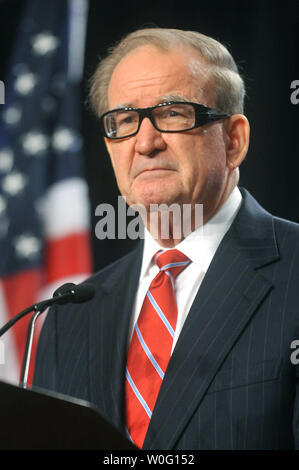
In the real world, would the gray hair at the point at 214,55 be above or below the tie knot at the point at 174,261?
above

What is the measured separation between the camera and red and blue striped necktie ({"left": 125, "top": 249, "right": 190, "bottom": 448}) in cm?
166

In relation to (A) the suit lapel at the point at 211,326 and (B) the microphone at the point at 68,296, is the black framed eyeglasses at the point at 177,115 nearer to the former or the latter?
(A) the suit lapel at the point at 211,326

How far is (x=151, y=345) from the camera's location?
1.74 m

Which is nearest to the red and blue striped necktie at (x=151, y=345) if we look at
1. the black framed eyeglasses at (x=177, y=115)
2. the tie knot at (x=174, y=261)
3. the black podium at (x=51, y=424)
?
the tie knot at (x=174, y=261)

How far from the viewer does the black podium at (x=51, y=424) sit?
921 mm

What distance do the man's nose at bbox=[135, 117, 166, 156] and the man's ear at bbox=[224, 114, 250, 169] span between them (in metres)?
0.24

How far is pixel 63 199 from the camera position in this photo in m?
2.61

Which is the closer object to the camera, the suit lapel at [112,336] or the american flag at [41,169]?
the suit lapel at [112,336]

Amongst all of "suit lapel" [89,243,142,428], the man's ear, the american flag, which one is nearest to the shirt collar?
the man's ear

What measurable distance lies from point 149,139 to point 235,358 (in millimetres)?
724

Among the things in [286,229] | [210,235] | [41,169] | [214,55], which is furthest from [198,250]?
[41,169]

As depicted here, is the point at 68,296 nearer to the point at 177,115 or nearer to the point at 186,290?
the point at 186,290

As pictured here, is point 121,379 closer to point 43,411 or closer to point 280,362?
point 280,362

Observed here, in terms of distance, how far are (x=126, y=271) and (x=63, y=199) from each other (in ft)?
2.40
